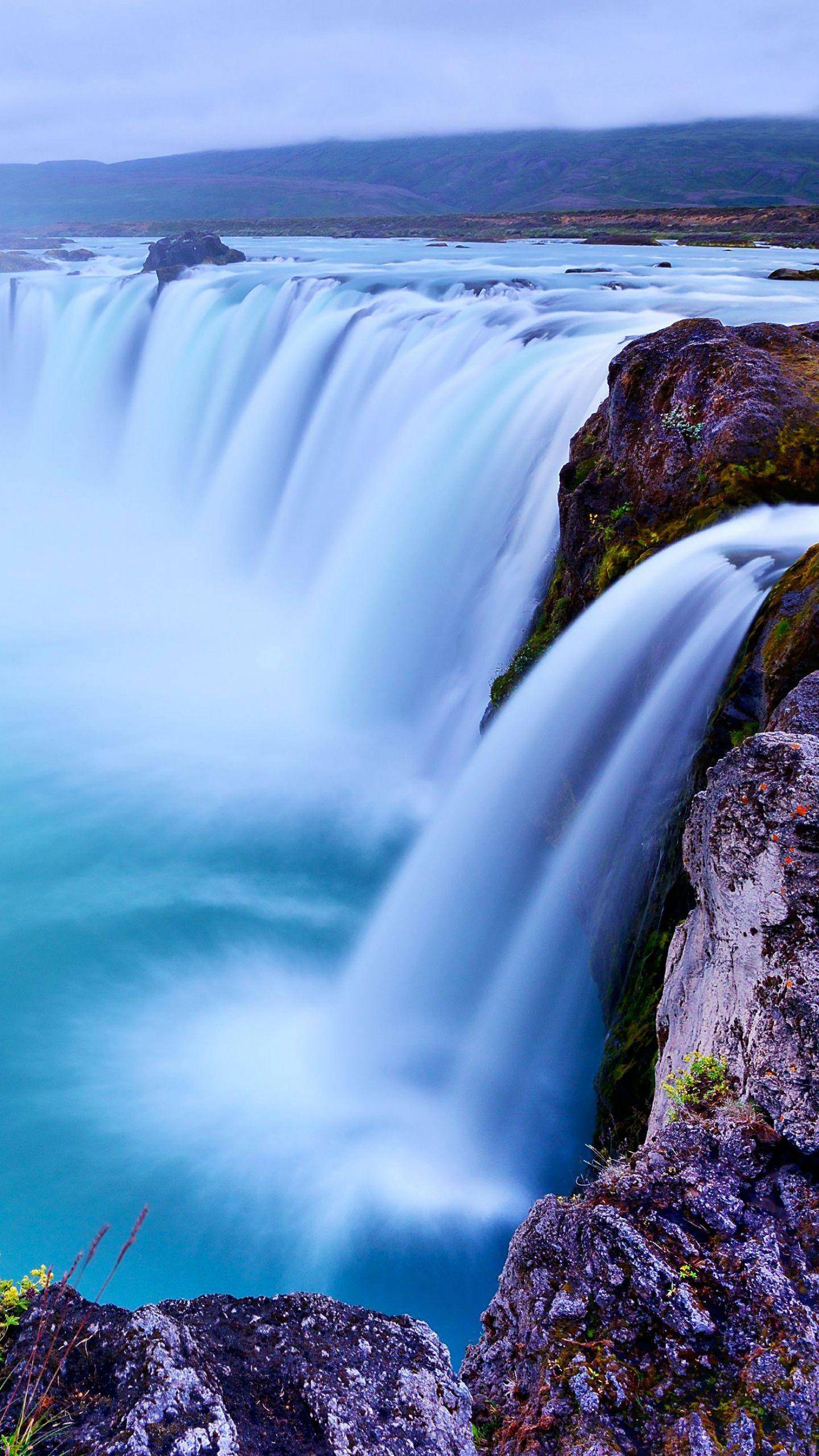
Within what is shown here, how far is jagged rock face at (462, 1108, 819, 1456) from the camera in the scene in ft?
7.68

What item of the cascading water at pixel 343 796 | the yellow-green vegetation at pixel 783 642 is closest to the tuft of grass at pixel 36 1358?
the cascading water at pixel 343 796

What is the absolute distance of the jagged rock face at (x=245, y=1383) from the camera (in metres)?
2.20

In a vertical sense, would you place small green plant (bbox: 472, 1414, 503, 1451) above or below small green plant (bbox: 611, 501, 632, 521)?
below

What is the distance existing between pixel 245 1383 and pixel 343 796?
7635mm

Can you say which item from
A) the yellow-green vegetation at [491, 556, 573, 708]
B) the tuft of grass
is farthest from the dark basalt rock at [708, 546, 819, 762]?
the tuft of grass

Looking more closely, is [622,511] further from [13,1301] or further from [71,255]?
[71,255]

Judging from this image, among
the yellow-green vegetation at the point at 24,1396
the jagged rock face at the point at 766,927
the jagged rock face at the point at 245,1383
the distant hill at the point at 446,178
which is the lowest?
the yellow-green vegetation at the point at 24,1396

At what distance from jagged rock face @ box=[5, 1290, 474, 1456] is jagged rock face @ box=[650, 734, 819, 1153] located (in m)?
1.34

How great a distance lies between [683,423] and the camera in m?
6.95

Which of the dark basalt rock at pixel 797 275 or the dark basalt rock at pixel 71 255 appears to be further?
the dark basalt rock at pixel 71 255

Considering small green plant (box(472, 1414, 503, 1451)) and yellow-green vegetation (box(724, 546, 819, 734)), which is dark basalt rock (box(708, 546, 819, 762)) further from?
small green plant (box(472, 1414, 503, 1451))

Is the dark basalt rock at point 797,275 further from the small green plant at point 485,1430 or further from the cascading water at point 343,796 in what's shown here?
the small green plant at point 485,1430

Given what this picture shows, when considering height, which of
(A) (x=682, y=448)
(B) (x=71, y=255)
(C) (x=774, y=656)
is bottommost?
(C) (x=774, y=656)

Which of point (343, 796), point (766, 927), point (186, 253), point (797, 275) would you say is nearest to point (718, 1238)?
point (766, 927)
